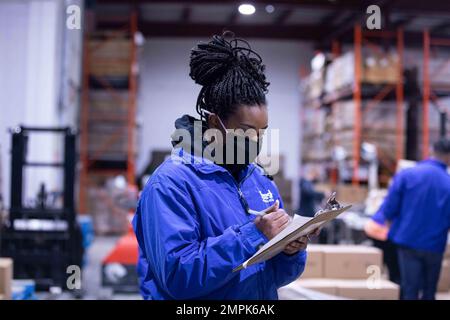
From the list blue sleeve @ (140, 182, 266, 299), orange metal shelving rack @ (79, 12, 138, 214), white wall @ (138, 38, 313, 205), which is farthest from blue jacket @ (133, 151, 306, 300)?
white wall @ (138, 38, 313, 205)

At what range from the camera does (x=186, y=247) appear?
4.62ft

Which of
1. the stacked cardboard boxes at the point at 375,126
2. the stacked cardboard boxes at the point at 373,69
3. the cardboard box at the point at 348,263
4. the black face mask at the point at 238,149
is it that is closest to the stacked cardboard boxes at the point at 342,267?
the cardboard box at the point at 348,263

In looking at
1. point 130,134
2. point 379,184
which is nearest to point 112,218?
point 130,134

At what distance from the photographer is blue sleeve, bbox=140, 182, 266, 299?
139 centimetres

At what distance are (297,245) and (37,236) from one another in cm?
426

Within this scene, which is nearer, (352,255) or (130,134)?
(352,255)

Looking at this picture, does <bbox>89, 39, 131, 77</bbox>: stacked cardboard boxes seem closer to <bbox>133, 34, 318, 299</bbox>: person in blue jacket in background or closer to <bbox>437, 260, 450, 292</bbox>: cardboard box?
<bbox>437, 260, 450, 292</bbox>: cardboard box

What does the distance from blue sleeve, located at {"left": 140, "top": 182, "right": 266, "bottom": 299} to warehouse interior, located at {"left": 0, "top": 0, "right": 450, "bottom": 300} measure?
1.25 m

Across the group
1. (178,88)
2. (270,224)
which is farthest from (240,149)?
(178,88)

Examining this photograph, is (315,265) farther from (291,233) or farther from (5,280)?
(291,233)

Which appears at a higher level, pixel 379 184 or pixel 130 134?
pixel 130 134

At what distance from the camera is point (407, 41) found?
12.0 metres
